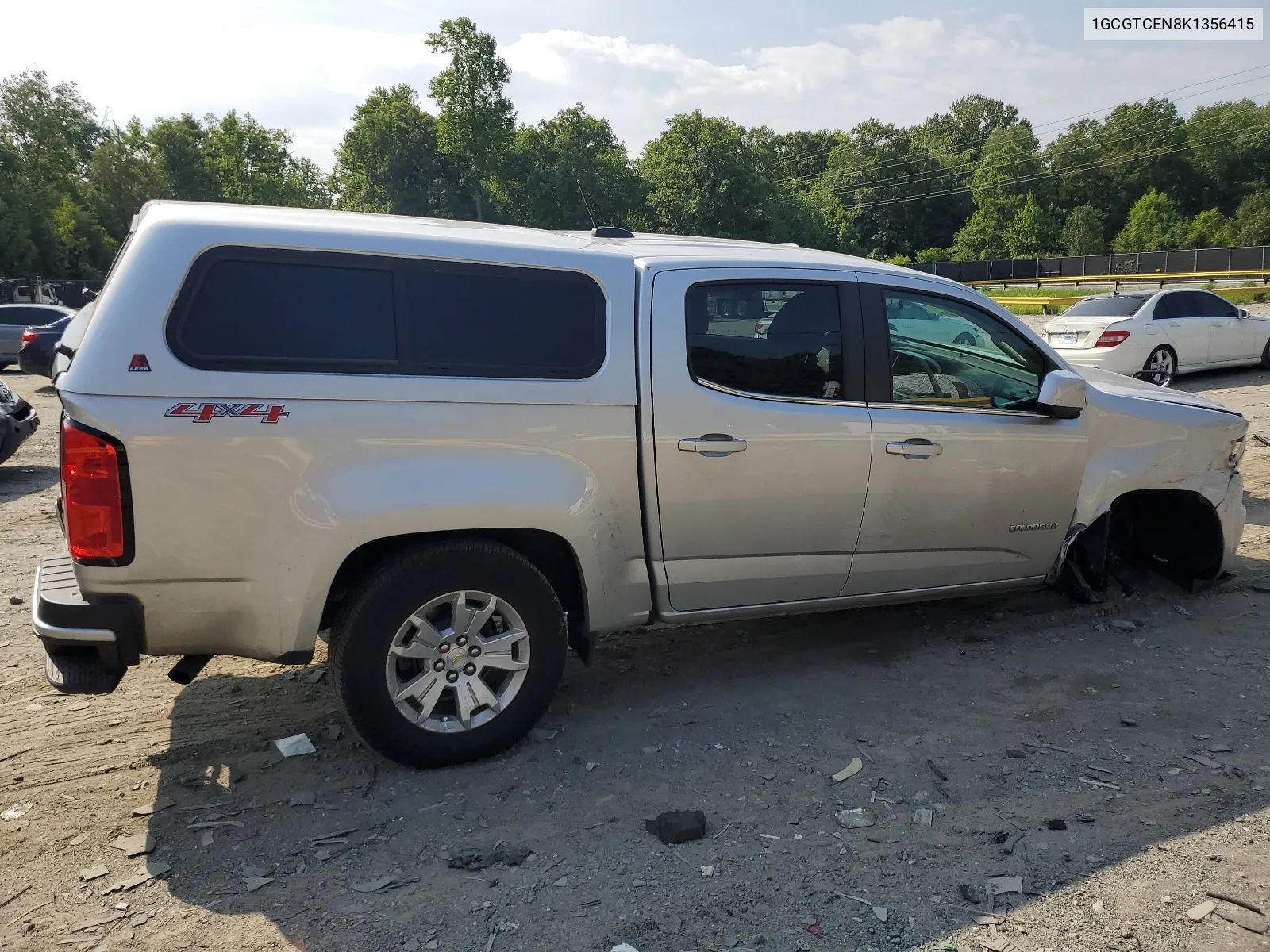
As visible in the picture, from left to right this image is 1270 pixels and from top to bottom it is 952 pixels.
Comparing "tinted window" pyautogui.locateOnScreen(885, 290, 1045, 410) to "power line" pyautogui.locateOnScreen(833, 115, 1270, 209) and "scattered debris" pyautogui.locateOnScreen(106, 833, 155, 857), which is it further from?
"power line" pyautogui.locateOnScreen(833, 115, 1270, 209)

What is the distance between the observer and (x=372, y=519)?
332 centimetres

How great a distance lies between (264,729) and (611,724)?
1.50 metres

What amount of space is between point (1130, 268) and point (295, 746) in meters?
63.8

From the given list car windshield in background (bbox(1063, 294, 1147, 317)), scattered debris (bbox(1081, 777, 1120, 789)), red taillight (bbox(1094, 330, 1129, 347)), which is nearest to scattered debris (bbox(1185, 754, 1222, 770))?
scattered debris (bbox(1081, 777, 1120, 789))

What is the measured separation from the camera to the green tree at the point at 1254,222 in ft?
216

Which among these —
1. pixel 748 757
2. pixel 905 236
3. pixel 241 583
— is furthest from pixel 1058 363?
pixel 905 236

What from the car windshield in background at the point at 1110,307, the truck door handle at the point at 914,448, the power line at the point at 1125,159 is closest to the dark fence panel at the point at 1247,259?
the power line at the point at 1125,159

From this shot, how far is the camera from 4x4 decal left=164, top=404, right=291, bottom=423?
309cm

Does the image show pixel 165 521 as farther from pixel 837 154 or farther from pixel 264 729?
pixel 837 154

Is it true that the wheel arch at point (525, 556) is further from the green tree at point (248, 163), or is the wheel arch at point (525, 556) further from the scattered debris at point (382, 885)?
the green tree at point (248, 163)

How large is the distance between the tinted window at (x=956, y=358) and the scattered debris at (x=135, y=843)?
347 centimetres

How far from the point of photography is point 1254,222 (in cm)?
6688

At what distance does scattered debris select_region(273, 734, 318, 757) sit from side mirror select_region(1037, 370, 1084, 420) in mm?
3716

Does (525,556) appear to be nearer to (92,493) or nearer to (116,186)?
(92,493)
